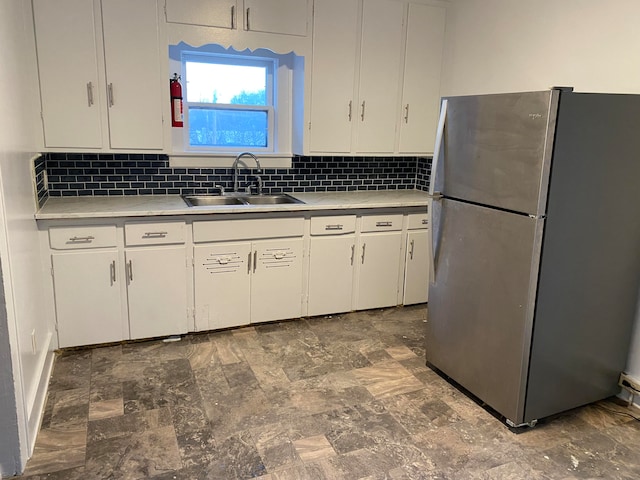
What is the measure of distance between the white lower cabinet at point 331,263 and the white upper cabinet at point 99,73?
129 centimetres

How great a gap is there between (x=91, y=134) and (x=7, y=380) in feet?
5.53

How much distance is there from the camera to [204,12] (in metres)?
3.20

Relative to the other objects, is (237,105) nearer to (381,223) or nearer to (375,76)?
(375,76)

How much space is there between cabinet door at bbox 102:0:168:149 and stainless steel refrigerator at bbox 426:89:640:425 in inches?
71.9

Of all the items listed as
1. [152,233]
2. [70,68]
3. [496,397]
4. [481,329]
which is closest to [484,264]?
[481,329]

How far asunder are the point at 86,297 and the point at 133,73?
141 cm

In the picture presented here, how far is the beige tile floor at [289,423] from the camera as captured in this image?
2096 millimetres

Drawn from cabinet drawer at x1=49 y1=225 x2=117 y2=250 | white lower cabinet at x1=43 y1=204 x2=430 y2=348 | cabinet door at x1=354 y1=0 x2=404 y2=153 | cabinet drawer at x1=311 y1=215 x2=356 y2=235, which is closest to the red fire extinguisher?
white lower cabinet at x1=43 y1=204 x2=430 y2=348

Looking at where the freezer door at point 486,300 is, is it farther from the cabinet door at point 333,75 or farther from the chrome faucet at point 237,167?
the chrome faucet at point 237,167

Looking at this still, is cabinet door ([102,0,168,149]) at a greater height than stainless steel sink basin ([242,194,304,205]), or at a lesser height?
greater

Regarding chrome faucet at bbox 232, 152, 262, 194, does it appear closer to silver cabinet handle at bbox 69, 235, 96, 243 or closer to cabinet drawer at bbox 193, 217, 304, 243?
cabinet drawer at bbox 193, 217, 304, 243

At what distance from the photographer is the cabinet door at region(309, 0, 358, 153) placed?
138 inches

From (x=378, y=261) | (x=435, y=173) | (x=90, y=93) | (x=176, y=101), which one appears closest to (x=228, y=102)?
(x=176, y=101)

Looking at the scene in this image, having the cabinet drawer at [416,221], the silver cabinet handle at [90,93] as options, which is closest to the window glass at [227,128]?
the silver cabinet handle at [90,93]
